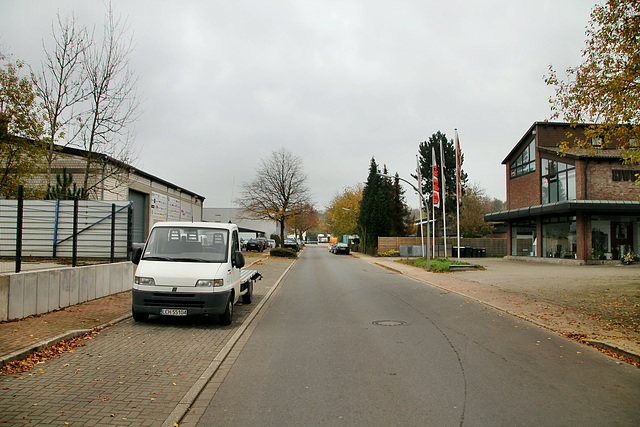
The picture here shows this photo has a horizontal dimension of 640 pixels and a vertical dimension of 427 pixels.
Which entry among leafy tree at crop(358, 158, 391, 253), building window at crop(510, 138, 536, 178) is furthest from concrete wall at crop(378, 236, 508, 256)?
building window at crop(510, 138, 536, 178)

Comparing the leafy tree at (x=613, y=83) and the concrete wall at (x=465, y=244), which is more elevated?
the leafy tree at (x=613, y=83)

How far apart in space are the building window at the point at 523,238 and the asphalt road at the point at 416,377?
2690 centimetres

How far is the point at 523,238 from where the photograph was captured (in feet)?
116

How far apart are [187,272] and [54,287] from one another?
322 centimetres

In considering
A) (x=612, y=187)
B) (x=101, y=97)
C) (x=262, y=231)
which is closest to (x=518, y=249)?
(x=612, y=187)

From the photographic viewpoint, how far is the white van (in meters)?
8.43

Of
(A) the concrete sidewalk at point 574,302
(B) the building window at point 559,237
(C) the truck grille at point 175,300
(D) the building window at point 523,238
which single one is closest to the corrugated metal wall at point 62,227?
(C) the truck grille at point 175,300

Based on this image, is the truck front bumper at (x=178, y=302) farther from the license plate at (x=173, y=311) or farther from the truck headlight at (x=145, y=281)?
the truck headlight at (x=145, y=281)

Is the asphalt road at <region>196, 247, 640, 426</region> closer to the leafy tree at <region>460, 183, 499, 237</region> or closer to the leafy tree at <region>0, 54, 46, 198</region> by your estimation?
the leafy tree at <region>0, 54, 46, 198</region>

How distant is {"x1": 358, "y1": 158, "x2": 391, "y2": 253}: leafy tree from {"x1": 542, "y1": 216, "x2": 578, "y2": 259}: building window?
2111 cm

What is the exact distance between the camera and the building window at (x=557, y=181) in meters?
30.2

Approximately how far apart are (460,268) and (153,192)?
23.8 meters

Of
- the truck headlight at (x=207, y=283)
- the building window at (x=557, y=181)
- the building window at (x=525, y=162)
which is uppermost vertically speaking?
the building window at (x=525, y=162)

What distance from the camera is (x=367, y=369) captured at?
19.3ft
